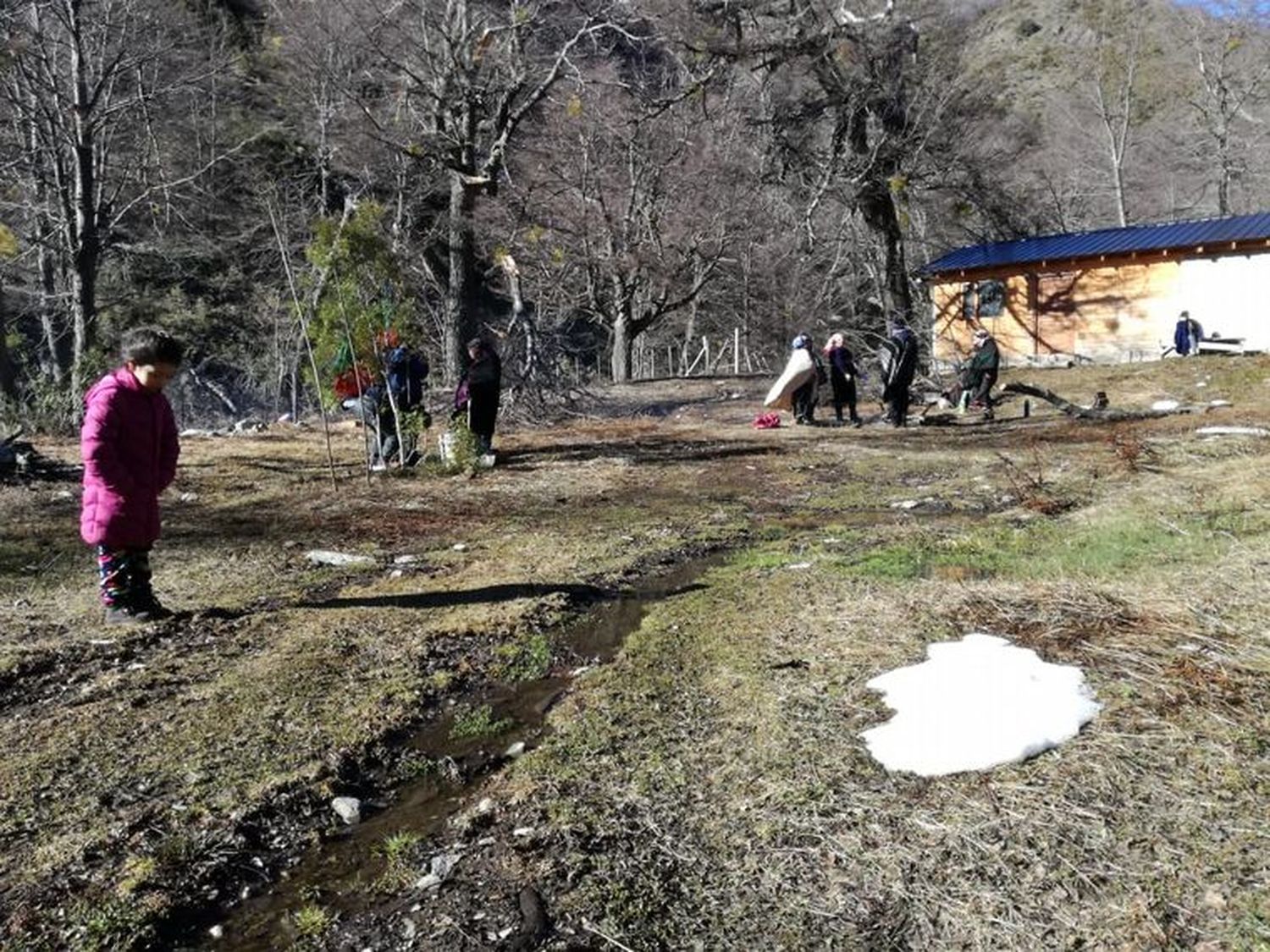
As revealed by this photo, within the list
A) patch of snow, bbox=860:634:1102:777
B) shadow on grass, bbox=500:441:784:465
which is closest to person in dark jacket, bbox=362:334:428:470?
shadow on grass, bbox=500:441:784:465

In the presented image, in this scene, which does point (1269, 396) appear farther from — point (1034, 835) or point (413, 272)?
point (413, 272)

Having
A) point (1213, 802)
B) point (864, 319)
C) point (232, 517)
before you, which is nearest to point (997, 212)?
point (864, 319)

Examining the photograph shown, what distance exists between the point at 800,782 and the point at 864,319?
22876 millimetres

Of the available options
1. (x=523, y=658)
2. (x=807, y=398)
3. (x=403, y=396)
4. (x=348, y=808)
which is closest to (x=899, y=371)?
(x=807, y=398)

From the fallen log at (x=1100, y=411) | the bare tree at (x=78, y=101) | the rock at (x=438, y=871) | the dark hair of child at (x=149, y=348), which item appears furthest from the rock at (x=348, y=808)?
the fallen log at (x=1100, y=411)

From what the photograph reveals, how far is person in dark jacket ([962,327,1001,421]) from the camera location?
15.5 m

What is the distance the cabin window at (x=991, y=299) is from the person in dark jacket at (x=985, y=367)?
11.0m

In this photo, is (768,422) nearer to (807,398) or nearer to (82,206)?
(807,398)

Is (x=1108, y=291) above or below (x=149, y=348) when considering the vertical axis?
above

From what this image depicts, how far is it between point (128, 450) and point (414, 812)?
266 centimetres

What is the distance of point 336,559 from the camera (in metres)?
6.78

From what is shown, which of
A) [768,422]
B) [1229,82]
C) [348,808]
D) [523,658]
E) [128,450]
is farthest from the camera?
[1229,82]

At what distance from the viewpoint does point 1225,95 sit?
125ft

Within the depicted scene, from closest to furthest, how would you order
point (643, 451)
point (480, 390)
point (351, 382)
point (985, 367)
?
point (351, 382)
point (480, 390)
point (643, 451)
point (985, 367)
